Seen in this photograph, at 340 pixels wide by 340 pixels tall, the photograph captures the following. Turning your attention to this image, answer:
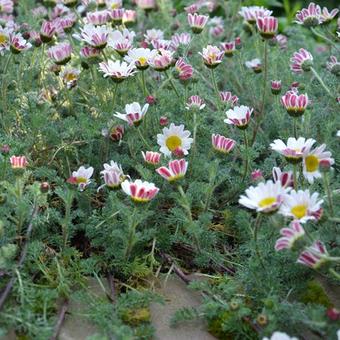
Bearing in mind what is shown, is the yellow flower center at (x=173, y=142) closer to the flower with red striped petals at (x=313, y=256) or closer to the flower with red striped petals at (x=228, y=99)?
the flower with red striped petals at (x=228, y=99)

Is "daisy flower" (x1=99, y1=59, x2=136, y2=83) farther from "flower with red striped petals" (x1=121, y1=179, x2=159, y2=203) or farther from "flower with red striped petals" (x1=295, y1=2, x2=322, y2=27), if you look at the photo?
"flower with red striped petals" (x1=295, y1=2, x2=322, y2=27)

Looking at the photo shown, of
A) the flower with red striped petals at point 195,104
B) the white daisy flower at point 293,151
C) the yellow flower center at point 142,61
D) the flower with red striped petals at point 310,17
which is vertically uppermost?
the flower with red striped petals at point 310,17

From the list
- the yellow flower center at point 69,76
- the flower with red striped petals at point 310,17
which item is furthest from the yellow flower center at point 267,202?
the yellow flower center at point 69,76

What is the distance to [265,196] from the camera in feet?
6.39

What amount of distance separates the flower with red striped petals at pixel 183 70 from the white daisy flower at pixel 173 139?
22 centimetres

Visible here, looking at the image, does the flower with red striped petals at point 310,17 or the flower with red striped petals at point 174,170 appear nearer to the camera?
the flower with red striped petals at point 174,170

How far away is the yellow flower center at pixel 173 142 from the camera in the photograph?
2.47 meters

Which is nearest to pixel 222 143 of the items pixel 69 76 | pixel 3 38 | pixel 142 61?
pixel 142 61

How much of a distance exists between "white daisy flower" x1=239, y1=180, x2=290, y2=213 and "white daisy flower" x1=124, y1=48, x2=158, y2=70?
82 cm

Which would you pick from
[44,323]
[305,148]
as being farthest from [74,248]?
[305,148]

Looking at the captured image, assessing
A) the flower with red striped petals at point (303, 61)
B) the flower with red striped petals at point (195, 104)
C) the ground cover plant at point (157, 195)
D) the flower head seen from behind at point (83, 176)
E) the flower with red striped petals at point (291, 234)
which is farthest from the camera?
the flower with red striped petals at point (303, 61)

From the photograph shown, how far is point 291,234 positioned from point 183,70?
976mm

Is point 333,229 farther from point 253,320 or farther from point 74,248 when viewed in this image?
point 74,248

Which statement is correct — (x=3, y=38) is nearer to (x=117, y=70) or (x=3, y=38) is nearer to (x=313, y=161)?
(x=117, y=70)
